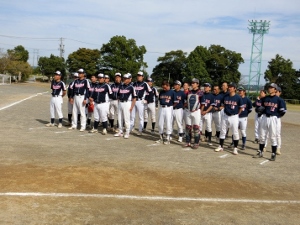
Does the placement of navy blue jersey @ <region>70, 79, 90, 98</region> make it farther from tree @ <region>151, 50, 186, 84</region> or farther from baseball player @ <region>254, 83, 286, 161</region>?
tree @ <region>151, 50, 186, 84</region>

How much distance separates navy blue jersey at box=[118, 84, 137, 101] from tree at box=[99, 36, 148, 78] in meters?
53.0

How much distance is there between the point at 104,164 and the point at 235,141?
4402 mm

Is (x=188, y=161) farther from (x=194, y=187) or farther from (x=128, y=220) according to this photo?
(x=128, y=220)

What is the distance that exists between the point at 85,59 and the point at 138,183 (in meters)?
68.6

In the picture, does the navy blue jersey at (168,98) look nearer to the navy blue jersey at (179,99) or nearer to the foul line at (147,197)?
the navy blue jersey at (179,99)

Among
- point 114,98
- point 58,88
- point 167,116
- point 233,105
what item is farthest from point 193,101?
point 58,88

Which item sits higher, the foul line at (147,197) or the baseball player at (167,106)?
the baseball player at (167,106)

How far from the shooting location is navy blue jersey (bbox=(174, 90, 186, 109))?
11.0 metres

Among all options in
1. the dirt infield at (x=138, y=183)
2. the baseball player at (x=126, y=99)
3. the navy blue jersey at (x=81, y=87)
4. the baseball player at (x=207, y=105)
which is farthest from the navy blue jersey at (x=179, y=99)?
the navy blue jersey at (x=81, y=87)

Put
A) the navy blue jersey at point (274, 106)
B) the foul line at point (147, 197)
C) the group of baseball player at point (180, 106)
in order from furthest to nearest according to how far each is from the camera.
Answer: the group of baseball player at point (180, 106), the navy blue jersey at point (274, 106), the foul line at point (147, 197)

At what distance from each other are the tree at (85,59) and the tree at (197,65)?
19648mm

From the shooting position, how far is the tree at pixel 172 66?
71.4 metres

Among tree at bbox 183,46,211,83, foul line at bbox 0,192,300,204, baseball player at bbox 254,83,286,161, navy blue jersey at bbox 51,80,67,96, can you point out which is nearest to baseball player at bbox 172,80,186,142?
baseball player at bbox 254,83,286,161

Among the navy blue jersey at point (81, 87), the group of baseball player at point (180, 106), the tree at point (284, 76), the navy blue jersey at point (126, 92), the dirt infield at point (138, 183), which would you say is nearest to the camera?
the dirt infield at point (138, 183)
